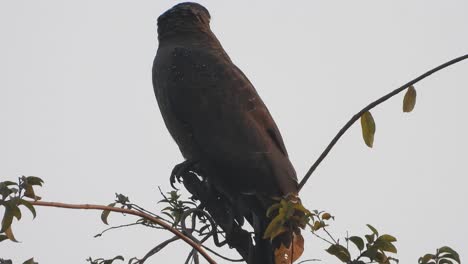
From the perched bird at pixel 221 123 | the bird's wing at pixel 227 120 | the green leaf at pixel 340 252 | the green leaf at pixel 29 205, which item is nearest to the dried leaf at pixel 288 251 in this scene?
the perched bird at pixel 221 123

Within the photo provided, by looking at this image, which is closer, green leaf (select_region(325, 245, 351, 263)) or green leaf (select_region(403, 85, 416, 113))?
green leaf (select_region(325, 245, 351, 263))

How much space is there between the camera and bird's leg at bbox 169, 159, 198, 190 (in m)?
4.44

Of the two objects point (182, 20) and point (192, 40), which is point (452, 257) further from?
point (182, 20)

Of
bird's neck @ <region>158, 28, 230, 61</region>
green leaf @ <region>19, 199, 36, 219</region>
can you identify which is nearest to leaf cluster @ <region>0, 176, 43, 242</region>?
green leaf @ <region>19, 199, 36, 219</region>

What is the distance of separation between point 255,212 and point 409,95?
4.23 feet

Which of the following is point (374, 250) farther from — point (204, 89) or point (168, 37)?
point (168, 37)

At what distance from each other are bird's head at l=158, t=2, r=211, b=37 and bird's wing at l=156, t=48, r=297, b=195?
431mm

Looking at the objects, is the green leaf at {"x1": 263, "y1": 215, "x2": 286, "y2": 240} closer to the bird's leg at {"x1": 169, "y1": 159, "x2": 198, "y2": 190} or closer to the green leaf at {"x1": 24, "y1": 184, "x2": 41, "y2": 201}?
the green leaf at {"x1": 24, "y1": 184, "x2": 41, "y2": 201}

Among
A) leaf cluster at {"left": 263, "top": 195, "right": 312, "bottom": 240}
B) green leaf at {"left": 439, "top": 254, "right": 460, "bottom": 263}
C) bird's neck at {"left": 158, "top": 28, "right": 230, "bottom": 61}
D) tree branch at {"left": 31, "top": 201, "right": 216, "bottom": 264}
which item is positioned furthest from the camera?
bird's neck at {"left": 158, "top": 28, "right": 230, "bottom": 61}

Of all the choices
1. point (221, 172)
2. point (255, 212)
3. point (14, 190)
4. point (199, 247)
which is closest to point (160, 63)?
point (221, 172)

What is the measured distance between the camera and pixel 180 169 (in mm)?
4508

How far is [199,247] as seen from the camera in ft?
10.9

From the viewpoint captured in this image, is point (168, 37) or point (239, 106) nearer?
point (239, 106)

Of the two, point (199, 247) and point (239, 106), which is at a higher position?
point (239, 106)
